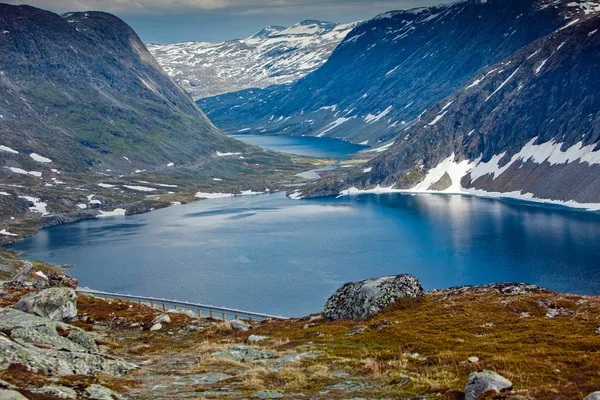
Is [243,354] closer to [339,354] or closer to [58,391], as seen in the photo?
[339,354]

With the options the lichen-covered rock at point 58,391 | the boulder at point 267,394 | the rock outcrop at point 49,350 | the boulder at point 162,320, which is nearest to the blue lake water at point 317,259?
the boulder at point 162,320

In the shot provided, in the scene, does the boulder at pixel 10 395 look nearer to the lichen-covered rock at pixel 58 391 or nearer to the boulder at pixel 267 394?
the lichen-covered rock at pixel 58 391

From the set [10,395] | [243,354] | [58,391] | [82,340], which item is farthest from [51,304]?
[10,395]

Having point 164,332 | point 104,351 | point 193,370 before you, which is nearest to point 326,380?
point 193,370

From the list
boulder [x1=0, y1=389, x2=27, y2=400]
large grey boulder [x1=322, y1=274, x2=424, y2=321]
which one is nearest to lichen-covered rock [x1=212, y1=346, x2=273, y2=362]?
large grey boulder [x1=322, y1=274, x2=424, y2=321]

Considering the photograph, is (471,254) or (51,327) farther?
A: (471,254)

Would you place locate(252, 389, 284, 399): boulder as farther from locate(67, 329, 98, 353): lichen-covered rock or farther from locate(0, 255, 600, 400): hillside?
→ locate(67, 329, 98, 353): lichen-covered rock

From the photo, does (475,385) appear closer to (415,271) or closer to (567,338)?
(567,338)
